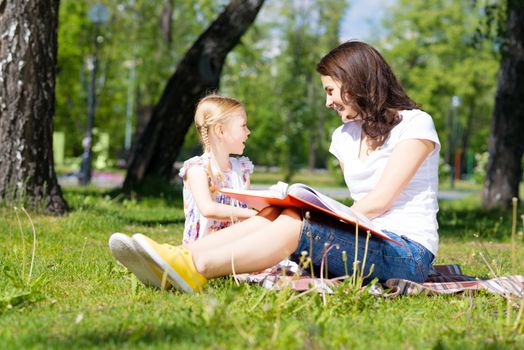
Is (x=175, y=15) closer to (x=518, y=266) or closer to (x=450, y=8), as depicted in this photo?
(x=450, y=8)

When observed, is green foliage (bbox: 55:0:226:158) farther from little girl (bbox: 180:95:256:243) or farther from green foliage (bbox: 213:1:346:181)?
little girl (bbox: 180:95:256:243)

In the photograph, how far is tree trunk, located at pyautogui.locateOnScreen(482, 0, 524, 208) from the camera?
11406 millimetres

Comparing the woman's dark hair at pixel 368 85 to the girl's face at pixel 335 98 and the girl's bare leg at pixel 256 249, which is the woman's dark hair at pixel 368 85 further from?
the girl's bare leg at pixel 256 249

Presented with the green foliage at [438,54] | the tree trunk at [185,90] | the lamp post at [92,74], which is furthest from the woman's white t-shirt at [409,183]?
the green foliage at [438,54]

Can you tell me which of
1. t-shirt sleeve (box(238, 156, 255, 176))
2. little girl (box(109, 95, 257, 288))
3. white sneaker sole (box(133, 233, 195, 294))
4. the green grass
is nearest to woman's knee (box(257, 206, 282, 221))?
the green grass

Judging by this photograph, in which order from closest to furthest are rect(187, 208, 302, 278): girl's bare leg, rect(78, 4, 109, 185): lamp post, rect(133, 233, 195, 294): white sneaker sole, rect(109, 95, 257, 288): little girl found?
rect(133, 233, 195, 294): white sneaker sole, rect(187, 208, 302, 278): girl's bare leg, rect(109, 95, 257, 288): little girl, rect(78, 4, 109, 185): lamp post

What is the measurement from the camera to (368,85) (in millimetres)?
3984

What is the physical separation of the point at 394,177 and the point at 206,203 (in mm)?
1045

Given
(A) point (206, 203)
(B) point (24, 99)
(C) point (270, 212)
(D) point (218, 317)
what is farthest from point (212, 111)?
(B) point (24, 99)

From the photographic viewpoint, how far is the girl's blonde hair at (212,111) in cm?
461

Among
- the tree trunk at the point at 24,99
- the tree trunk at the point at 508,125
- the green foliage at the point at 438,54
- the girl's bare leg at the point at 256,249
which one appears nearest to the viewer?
the girl's bare leg at the point at 256,249

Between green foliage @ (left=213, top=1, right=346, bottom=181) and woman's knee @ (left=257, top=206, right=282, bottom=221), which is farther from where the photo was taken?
green foliage @ (left=213, top=1, right=346, bottom=181)

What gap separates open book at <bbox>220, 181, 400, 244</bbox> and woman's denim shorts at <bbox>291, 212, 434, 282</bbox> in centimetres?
7

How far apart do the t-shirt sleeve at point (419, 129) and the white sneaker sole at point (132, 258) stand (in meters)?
1.35
